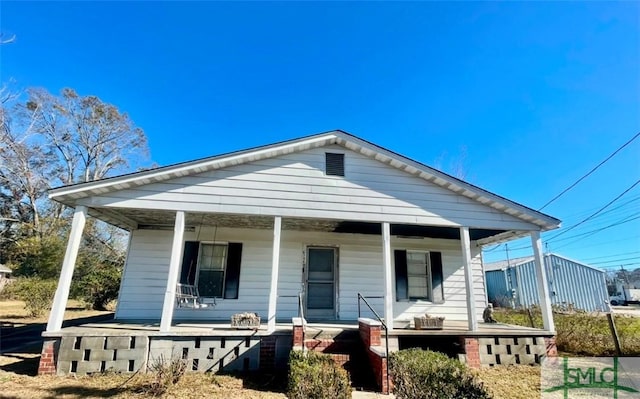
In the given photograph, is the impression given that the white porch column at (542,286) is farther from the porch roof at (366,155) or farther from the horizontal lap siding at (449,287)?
the horizontal lap siding at (449,287)

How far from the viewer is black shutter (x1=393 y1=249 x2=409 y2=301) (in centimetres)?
908

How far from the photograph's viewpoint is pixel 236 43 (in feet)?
35.1

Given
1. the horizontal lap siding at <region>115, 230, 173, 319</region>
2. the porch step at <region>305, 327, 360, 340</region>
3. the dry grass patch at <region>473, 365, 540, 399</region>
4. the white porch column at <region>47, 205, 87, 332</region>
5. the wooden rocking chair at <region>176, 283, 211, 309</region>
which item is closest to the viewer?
the dry grass patch at <region>473, 365, 540, 399</region>

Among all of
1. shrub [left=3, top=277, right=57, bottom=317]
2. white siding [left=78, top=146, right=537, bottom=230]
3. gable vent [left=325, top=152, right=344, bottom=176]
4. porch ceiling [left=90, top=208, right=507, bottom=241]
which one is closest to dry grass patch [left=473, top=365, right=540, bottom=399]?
white siding [left=78, top=146, right=537, bottom=230]

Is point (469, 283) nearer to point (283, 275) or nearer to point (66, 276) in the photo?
point (283, 275)

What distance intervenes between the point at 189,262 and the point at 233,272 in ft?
4.21

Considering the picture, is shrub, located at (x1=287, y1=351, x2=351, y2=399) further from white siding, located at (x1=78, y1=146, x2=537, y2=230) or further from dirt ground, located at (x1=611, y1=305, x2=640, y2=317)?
dirt ground, located at (x1=611, y1=305, x2=640, y2=317)

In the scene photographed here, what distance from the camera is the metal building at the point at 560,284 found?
77.4ft

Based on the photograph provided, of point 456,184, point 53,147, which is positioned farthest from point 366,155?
point 53,147

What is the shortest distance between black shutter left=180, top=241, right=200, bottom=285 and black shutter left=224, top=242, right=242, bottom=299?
93cm

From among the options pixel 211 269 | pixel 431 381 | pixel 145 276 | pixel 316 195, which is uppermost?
pixel 316 195

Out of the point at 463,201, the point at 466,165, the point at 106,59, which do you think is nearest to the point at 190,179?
the point at 463,201

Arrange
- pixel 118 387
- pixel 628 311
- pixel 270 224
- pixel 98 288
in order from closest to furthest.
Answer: pixel 118 387, pixel 270 224, pixel 98 288, pixel 628 311

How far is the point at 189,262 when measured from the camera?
8.58 meters
